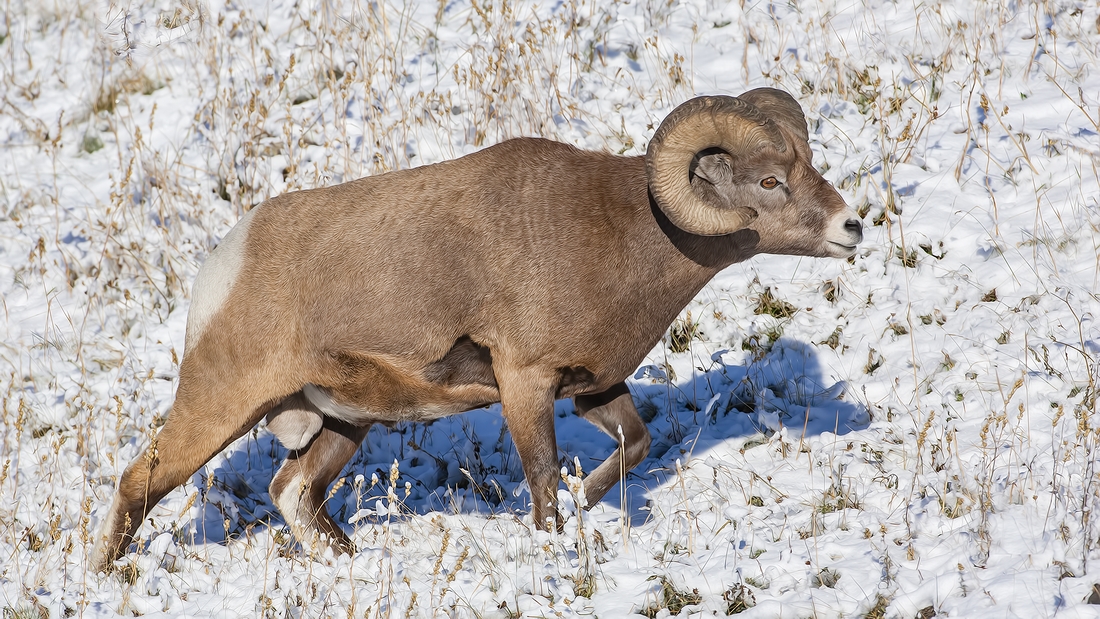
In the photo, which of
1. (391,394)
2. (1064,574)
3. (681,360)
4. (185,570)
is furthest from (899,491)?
(185,570)

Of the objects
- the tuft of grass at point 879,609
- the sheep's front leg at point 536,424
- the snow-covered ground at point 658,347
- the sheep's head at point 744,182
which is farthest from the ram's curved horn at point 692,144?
the tuft of grass at point 879,609

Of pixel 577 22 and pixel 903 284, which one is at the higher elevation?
pixel 577 22

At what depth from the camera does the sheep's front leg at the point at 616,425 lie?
19.6 feet

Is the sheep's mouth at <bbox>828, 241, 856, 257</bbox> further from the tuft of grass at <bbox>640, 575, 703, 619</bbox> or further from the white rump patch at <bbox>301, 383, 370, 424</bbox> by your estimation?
the white rump patch at <bbox>301, 383, 370, 424</bbox>

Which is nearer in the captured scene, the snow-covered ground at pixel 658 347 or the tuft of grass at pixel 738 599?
the tuft of grass at pixel 738 599

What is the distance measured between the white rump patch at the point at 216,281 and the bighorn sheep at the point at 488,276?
0.5 inches

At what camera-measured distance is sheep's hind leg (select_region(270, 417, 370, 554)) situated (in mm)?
6293

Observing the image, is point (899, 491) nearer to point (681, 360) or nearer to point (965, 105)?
point (681, 360)

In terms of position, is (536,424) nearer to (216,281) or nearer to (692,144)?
(692,144)

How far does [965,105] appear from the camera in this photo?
872 centimetres

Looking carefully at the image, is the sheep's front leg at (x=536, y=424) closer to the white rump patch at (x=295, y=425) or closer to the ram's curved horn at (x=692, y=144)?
the ram's curved horn at (x=692, y=144)

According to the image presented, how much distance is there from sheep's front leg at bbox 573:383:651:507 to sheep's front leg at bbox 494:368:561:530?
1.42ft

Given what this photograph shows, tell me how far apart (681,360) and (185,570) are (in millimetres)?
3556

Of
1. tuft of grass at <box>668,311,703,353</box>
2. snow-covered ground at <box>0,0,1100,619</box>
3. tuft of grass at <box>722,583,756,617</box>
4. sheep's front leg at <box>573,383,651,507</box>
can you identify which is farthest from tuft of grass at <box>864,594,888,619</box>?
tuft of grass at <box>668,311,703,353</box>
